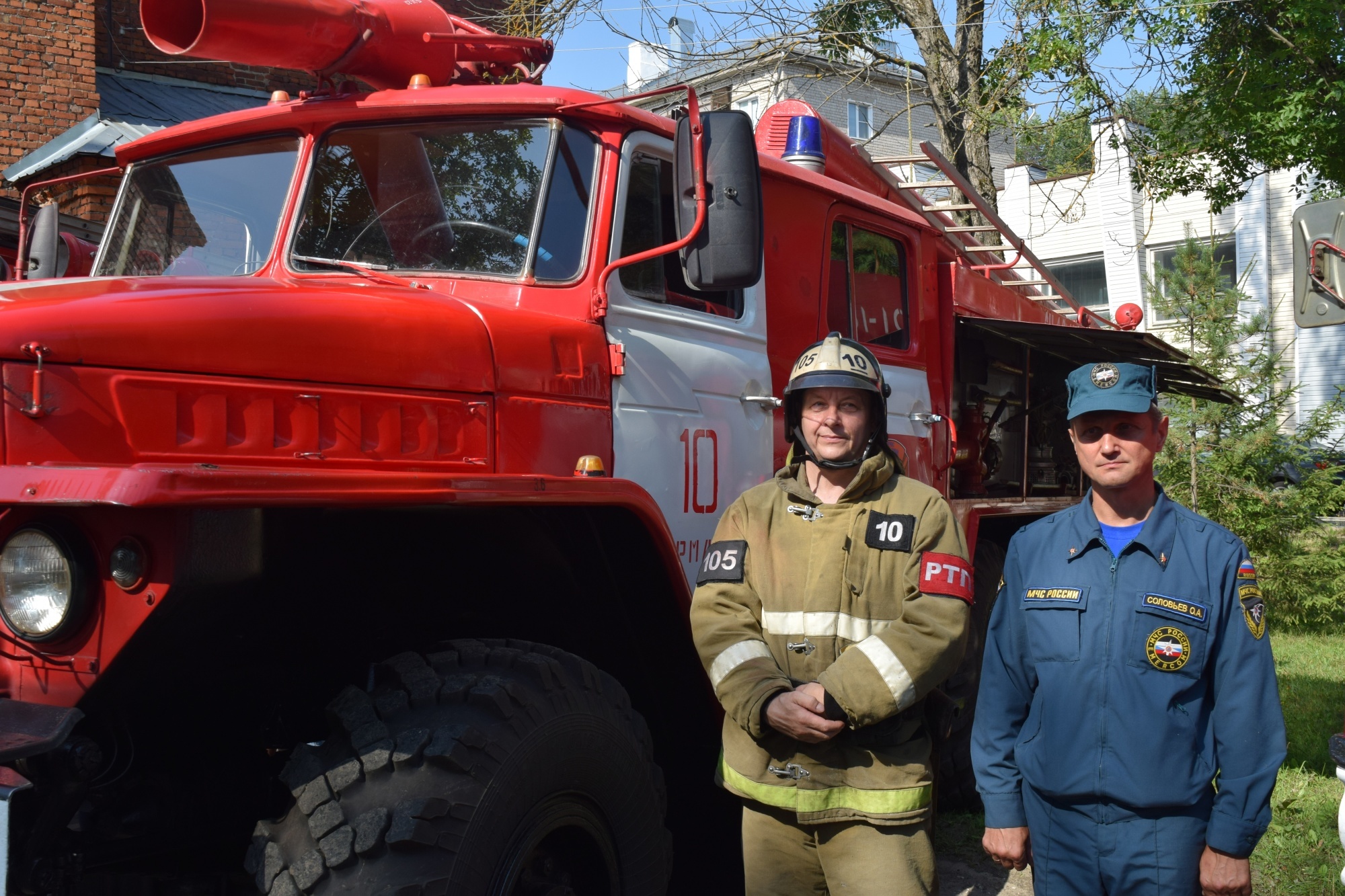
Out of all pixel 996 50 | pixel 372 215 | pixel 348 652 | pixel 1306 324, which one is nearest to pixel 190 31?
pixel 372 215

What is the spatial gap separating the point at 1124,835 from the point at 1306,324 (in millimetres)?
2128

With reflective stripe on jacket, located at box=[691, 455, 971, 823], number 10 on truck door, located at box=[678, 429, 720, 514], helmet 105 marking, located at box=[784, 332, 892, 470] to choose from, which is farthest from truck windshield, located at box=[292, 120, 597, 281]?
reflective stripe on jacket, located at box=[691, 455, 971, 823]

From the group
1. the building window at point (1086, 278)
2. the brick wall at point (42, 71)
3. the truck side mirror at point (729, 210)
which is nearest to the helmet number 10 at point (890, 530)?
the truck side mirror at point (729, 210)

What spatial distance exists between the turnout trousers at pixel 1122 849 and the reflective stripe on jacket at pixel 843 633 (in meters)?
0.31

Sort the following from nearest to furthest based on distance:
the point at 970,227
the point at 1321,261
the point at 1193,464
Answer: the point at 1321,261, the point at 970,227, the point at 1193,464

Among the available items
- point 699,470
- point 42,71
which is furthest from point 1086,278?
point 699,470

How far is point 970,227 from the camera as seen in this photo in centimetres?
635

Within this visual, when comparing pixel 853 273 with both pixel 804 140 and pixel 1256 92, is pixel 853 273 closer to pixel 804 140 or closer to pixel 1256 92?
pixel 804 140

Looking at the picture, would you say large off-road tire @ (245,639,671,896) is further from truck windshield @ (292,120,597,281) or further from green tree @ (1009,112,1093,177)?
green tree @ (1009,112,1093,177)

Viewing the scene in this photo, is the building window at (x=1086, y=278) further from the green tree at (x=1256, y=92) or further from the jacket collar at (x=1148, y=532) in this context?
the jacket collar at (x=1148, y=532)

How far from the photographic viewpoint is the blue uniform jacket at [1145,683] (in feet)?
7.94

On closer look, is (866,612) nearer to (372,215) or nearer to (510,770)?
(510,770)

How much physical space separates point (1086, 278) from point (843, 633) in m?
25.4

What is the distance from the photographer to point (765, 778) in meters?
2.74
